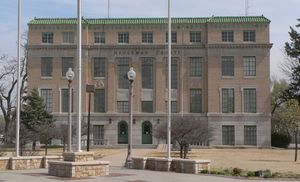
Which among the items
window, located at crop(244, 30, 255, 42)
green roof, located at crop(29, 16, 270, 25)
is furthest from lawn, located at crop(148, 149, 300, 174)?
green roof, located at crop(29, 16, 270, 25)

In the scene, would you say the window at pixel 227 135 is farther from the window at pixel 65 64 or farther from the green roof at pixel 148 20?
the window at pixel 65 64

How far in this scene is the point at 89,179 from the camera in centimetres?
2180

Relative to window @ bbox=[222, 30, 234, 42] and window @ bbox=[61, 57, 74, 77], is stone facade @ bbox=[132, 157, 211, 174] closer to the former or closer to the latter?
window @ bbox=[61, 57, 74, 77]

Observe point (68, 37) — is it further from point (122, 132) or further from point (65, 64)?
point (122, 132)

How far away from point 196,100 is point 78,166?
157 ft

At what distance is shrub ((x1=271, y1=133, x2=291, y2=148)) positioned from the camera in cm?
7294

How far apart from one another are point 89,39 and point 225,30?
643 inches

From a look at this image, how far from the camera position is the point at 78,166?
2261 cm

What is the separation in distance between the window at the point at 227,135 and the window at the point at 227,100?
199 cm

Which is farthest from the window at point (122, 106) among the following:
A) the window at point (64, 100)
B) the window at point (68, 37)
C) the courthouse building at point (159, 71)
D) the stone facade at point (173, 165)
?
the stone facade at point (173, 165)

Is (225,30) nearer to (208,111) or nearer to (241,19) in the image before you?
(241,19)

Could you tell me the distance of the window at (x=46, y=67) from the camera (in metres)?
70.3

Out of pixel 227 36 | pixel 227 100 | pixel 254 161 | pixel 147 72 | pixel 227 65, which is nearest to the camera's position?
pixel 254 161

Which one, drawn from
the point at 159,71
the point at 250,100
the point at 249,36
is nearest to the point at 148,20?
the point at 159,71
